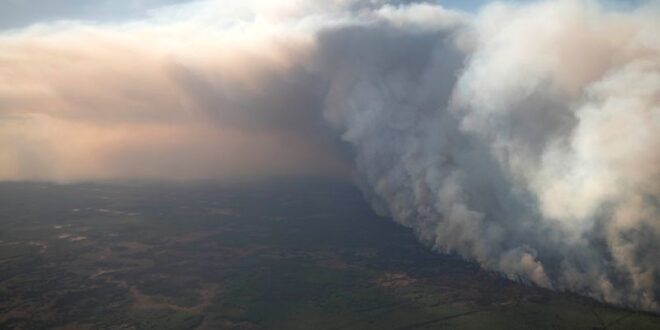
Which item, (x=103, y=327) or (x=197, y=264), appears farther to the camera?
(x=197, y=264)

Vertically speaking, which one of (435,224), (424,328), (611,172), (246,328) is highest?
(611,172)

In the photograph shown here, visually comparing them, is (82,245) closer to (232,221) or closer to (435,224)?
(232,221)

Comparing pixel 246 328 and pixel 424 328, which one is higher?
pixel 424 328

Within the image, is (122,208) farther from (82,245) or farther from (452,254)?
(452,254)

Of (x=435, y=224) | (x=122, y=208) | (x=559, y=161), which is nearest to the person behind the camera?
(x=559, y=161)

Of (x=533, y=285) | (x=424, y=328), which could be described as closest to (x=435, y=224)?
(x=533, y=285)

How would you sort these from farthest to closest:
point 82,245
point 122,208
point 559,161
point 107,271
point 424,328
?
point 122,208 < point 82,245 < point 107,271 < point 559,161 < point 424,328
